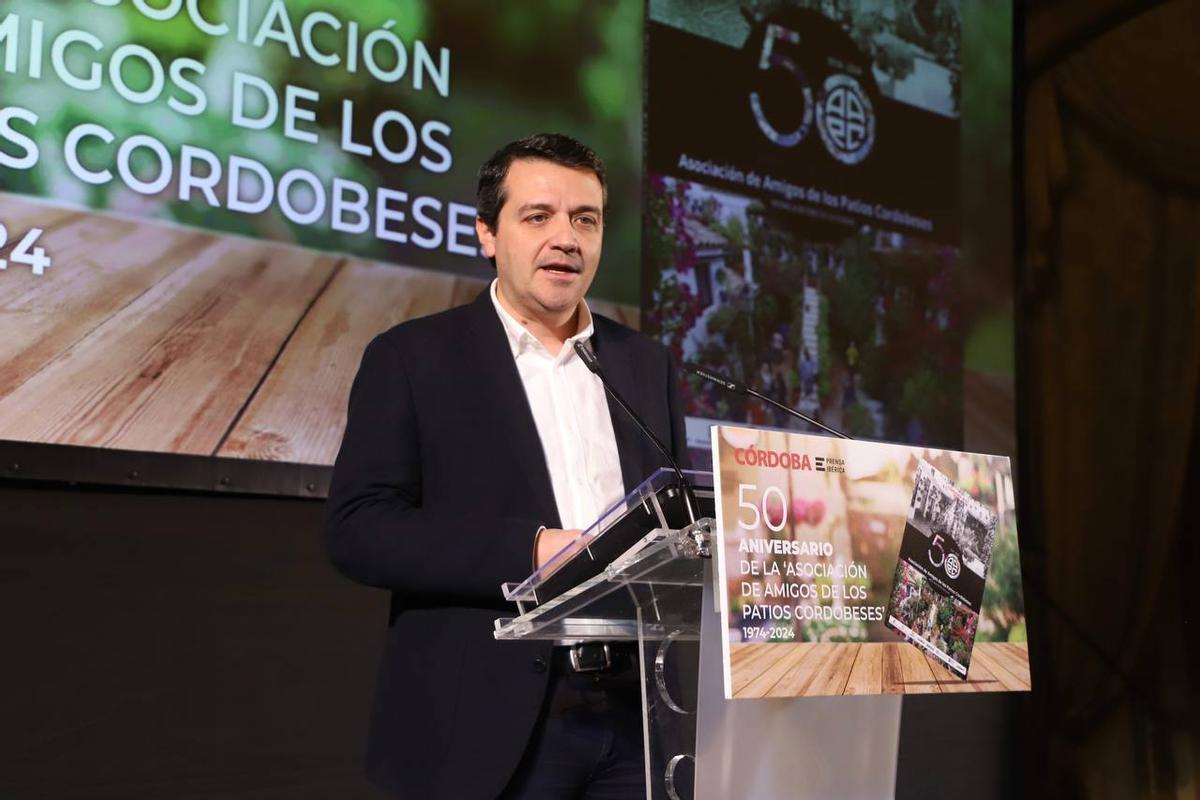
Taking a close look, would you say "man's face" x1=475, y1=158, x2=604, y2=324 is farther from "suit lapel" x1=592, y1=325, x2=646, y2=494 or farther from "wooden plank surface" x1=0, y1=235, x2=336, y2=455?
"wooden plank surface" x1=0, y1=235, x2=336, y2=455

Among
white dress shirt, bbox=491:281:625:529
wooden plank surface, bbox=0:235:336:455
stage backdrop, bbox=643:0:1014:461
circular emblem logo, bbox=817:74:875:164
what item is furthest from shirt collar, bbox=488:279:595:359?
circular emblem logo, bbox=817:74:875:164

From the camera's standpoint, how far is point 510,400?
1.82 m

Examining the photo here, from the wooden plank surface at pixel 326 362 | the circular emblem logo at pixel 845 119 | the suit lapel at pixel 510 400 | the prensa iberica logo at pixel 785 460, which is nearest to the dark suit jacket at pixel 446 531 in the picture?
the suit lapel at pixel 510 400

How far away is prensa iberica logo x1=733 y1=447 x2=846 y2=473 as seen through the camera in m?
1.23

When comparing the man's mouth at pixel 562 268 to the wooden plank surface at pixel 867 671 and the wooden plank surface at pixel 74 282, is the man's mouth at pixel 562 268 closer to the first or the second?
the wooden plank surface at pixel 867 671

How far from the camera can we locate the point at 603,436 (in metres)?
1.88

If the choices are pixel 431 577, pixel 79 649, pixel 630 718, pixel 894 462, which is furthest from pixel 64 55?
pixel 894 462

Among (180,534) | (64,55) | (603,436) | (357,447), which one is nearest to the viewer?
(357,447)

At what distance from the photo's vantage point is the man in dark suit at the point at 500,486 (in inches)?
63.5

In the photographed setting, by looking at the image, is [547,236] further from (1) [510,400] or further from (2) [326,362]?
(2) [326,362]

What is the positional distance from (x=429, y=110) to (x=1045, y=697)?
2.78 metres

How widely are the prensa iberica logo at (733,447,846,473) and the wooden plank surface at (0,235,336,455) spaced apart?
1.83 meters

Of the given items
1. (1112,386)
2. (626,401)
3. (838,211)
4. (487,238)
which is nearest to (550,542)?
(626,401)

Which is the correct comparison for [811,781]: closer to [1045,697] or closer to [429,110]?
[429,110]
